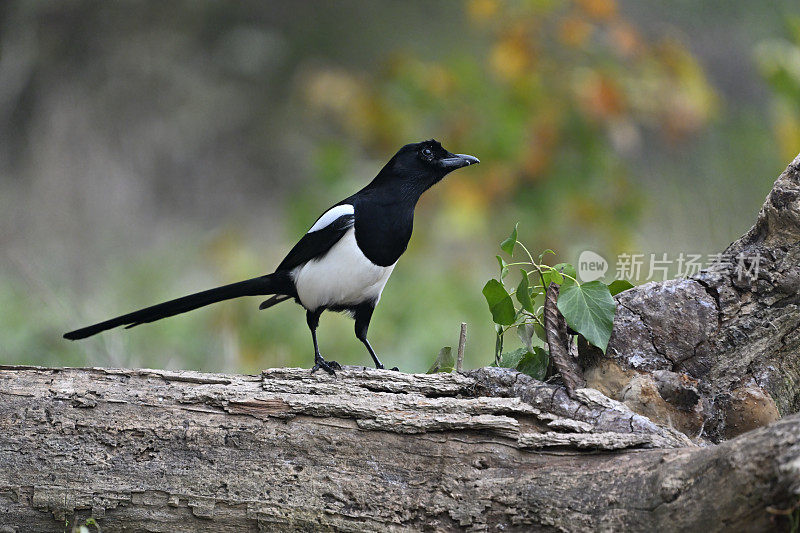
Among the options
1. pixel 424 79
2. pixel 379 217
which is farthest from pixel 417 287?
pixel 379 217

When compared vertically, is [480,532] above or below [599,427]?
below

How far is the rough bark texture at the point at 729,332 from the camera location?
2168 mm

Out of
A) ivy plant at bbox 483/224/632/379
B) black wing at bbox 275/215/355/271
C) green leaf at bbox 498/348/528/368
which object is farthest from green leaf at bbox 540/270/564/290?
black wing at bbox 275/215/355/271

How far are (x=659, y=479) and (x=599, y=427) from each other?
28 cm

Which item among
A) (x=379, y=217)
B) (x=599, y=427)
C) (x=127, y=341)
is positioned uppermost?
(x=127, y=341)

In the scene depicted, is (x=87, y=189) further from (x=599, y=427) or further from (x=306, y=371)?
(x=599, y=427)

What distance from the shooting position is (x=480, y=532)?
190 centimetres

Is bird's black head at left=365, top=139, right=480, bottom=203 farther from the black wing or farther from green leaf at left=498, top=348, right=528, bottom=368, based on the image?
green leaf at left=498, top=348, right=528, bottom=368

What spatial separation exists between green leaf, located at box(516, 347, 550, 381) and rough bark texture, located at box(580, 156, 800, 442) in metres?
0.13

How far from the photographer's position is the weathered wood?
189 cm

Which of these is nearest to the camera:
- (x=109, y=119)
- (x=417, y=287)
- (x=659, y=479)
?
(x=659, y=479)

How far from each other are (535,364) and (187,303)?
1.30m

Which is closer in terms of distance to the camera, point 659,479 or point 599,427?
point 659,479

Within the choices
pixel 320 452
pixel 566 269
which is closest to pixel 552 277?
pixel 566 269
